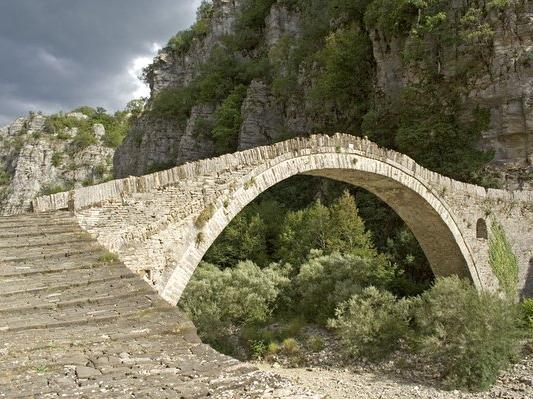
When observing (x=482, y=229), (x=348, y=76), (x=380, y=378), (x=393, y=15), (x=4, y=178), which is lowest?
(x=380, y=378)

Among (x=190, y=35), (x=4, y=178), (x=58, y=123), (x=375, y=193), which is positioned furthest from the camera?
(x=58, y=123)

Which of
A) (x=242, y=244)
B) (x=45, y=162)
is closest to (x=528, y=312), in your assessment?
(x=242, y=244)

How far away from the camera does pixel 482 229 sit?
1579 cm

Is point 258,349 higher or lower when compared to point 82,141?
lower

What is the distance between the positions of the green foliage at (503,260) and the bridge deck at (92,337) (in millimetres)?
15173

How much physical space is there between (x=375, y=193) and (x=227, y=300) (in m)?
7.58

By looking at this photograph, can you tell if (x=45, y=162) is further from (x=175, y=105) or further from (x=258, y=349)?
(x=258, y=349)

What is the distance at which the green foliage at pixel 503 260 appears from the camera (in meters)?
15.9

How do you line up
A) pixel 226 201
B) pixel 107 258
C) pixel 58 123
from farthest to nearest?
pixel 58 123 < pixel 226 201 < pixel 107 258

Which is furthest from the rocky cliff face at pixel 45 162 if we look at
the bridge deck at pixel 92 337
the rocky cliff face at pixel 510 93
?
the bridge deck at pixel 92 337

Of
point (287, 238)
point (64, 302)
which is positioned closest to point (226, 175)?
point (64, 302)

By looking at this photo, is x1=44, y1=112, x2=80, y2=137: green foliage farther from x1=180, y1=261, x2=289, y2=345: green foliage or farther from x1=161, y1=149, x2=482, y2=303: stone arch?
x1=161, y1=149, x2=482, y2=303: stone arch

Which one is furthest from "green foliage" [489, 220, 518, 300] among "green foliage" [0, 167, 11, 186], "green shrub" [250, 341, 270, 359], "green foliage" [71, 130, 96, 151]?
"green foliage" [0, 167, 11, 186]

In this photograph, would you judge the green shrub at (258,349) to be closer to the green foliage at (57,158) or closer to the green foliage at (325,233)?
the green foliage at (325,233)
